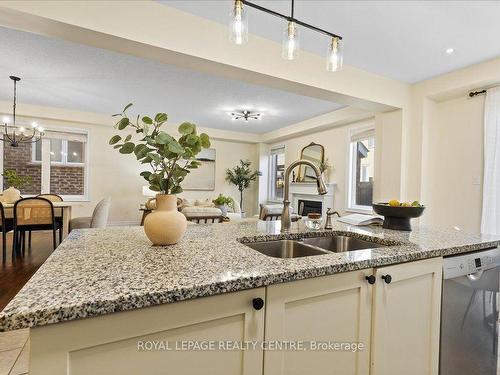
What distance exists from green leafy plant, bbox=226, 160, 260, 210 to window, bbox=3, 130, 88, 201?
3428mm

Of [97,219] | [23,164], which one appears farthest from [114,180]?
[97,219]

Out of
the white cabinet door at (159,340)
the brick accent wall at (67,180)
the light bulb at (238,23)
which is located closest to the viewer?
the white cabinet door at (159,340)

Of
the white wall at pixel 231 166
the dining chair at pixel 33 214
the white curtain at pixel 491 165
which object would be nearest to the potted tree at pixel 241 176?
the white wall at pixel 231 166

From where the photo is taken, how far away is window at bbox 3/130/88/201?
17.6 ft

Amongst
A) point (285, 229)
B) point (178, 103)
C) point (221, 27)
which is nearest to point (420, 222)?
point (285, 229)

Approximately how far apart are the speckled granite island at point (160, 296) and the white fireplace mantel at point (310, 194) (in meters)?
4.30

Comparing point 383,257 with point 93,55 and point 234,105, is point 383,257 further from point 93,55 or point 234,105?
point 234,105

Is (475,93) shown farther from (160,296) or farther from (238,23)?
(160,296)

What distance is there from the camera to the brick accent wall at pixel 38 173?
5.31 metres

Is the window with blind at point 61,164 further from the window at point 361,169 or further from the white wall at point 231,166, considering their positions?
the window at point 361,169

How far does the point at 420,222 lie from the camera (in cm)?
362

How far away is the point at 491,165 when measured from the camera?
3.05 m

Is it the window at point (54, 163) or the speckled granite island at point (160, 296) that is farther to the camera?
the window at point (54, 163)

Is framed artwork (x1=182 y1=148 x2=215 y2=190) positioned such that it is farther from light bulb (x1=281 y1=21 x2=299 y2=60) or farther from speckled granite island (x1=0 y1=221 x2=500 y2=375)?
speckled granite island (x1=0 y1=221 x2=500 y2=375)
